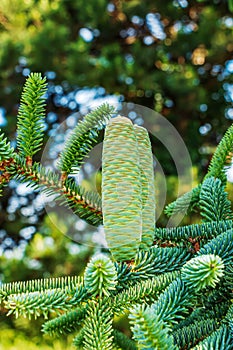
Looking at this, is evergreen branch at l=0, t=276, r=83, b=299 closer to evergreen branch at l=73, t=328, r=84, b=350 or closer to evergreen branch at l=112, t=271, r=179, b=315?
evergreen branch at l=112, t=271, r=179, b=315

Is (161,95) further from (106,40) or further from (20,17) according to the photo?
(20,17)

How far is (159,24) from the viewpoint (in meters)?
4.56

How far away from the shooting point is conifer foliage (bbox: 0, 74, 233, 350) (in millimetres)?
369

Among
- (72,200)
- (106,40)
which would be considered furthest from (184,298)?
(106,40)

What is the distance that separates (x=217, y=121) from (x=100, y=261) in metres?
4.03

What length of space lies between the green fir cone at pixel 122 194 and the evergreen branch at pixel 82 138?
0.27ft

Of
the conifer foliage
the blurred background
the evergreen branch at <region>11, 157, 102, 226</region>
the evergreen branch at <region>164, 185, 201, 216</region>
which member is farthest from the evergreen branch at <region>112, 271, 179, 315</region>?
the blurred background

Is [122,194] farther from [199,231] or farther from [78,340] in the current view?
[78,340]

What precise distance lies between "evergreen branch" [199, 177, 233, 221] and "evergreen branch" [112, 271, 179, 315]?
19 cm

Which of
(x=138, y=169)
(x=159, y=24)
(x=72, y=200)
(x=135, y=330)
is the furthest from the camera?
(x=159, y=24)

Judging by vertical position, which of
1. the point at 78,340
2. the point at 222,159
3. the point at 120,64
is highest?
the point at 120,64

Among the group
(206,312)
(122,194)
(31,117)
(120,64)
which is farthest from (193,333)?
(120,64)

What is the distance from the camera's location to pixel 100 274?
36 cm

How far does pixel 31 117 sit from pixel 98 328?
0.78 ft
